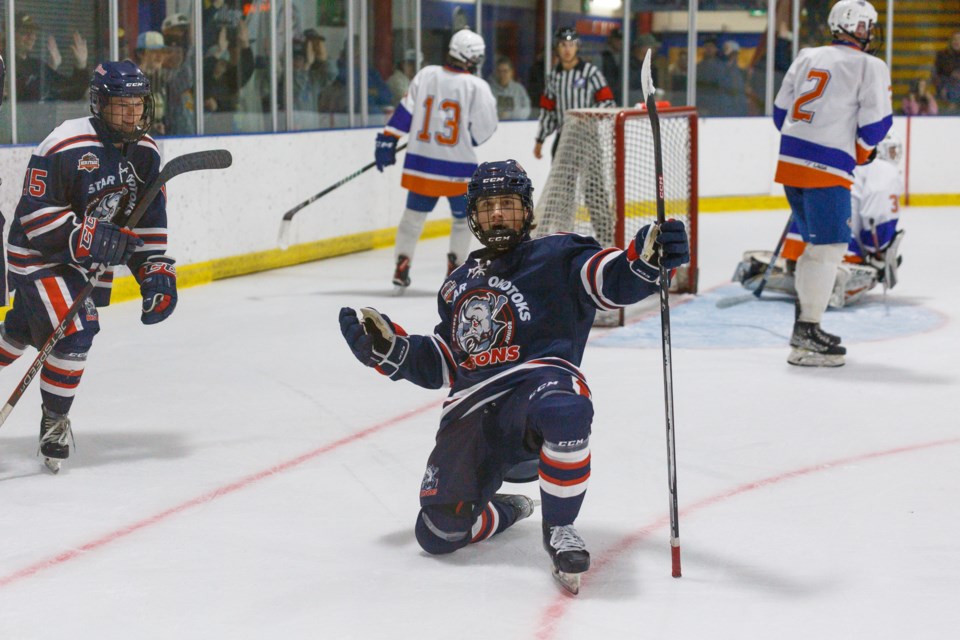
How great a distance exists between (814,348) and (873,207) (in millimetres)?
1345

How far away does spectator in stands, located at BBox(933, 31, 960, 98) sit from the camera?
11.0m

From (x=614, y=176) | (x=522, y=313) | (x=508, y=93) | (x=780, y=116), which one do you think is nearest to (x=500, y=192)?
(x=522, y=313)

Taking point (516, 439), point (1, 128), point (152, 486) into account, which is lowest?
point (152, 486)

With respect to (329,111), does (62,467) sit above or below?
below

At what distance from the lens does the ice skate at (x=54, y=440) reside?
339 centimetres

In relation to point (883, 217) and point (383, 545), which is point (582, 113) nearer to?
point (883, 217)

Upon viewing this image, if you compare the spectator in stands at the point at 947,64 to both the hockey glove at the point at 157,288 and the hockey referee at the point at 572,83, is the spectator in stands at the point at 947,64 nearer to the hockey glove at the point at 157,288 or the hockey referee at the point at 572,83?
the hockey referee at the point at 572,83

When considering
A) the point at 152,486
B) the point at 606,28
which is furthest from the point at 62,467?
the point at 606,28

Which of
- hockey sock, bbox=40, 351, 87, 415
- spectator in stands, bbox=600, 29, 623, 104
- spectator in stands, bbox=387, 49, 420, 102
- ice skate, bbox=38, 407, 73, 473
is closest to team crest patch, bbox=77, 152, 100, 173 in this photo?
hockey sock, bbox=40, 351, 87, 415

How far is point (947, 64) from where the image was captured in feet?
36.4

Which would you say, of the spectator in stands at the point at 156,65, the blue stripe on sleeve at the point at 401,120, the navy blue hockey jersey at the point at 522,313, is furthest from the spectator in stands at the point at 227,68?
the navy blue hockey jersey at the point at 522,313

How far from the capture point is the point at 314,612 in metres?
2.43

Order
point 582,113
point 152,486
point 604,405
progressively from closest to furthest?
point 152,486 < point 604,405 < point 582,113

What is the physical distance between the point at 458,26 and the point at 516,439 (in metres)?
7.25
